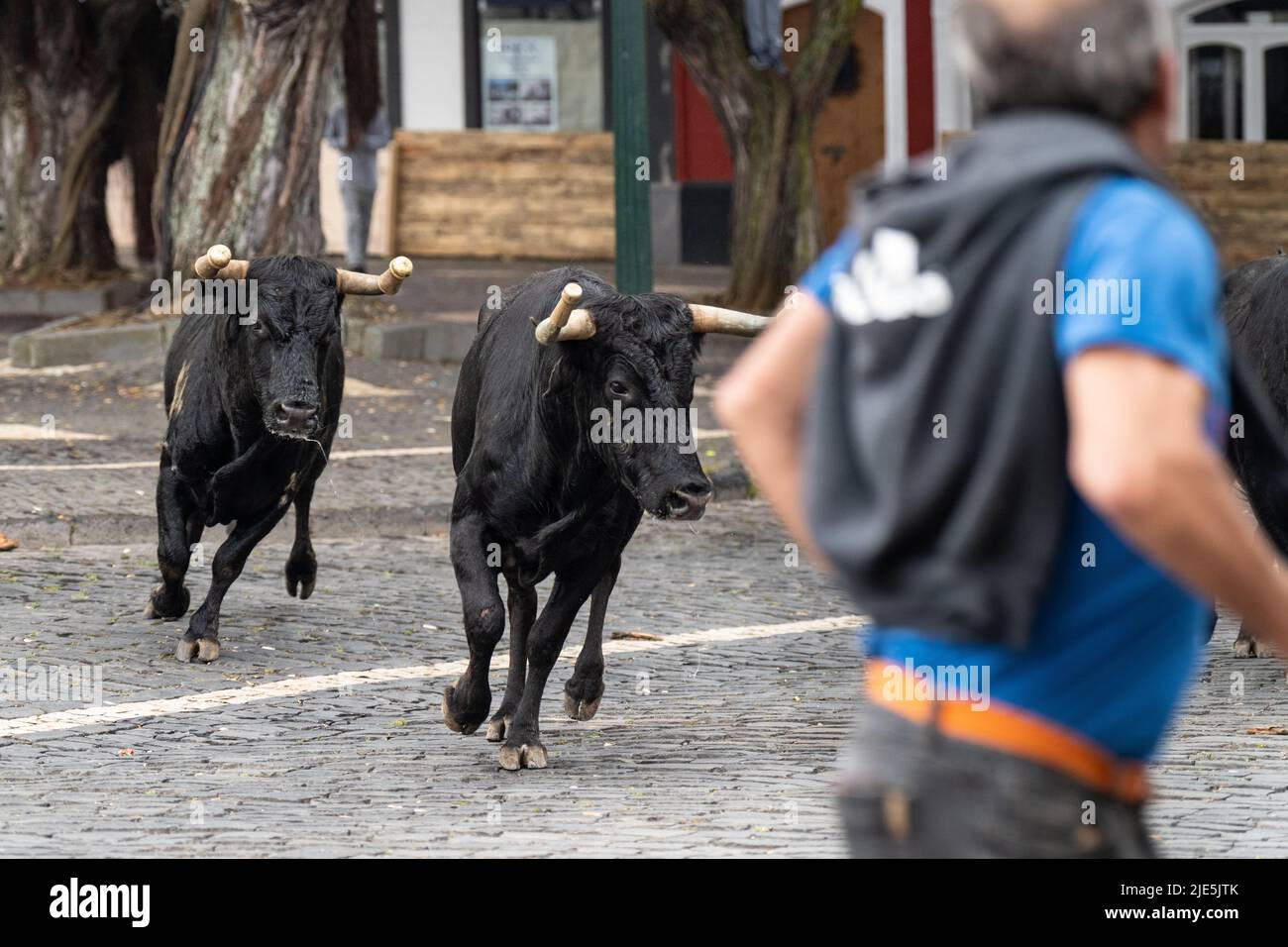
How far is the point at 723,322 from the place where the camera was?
292 inches

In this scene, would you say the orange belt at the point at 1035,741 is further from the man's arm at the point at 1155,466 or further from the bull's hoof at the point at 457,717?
the bull's hoof at the point at 457,717

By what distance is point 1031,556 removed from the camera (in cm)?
243

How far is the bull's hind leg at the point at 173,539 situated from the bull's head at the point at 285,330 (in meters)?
0.65

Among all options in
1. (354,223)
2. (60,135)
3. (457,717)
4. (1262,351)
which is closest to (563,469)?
(457,717)

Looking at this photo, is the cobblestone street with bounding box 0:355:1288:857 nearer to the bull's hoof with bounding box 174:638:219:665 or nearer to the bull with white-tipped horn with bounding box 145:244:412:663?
the bull's hoof with bounding box 174:638:219:665

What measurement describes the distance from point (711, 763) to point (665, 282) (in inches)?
660

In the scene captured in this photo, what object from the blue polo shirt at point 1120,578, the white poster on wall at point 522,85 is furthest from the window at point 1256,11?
the blue polo shirt at point 1120,578

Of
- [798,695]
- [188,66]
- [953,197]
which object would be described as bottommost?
[798,695]

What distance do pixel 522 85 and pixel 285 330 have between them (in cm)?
1949

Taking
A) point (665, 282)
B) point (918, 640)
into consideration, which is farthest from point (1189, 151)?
point (918, 640)

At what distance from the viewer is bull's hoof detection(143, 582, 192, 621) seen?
9180mm

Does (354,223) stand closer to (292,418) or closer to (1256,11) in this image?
(1256,11)

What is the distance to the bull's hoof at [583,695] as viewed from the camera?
25.1ft

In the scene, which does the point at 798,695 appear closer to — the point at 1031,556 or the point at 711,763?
the point at 711,763
